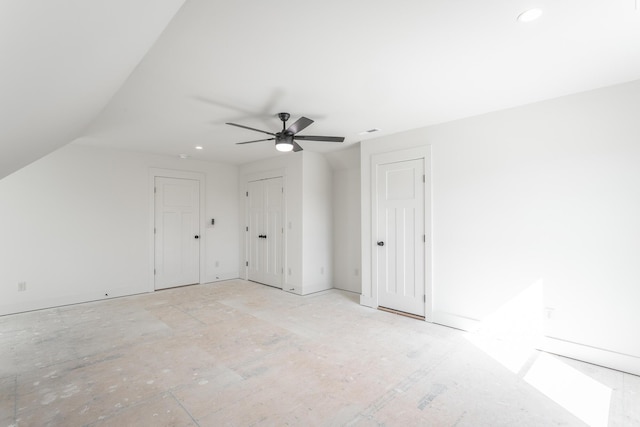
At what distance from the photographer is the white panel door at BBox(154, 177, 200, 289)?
5.52m

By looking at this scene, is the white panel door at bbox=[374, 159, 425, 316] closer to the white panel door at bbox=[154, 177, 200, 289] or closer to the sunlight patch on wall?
the sunlight patch on wall

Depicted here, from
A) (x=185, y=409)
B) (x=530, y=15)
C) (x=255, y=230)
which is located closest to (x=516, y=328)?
(x=530, y=15)

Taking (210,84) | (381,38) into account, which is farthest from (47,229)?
(381,38)

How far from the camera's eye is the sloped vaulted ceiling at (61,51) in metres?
0.91

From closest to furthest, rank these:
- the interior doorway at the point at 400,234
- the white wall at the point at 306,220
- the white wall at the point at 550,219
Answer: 1. the white wall at the point at 550,219
2. the interior doorway at the point at 400,234
3. the white wall at the point at 306,220

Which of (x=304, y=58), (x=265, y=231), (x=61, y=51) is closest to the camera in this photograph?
(x=61, y=51)

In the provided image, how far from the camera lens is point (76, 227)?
4.70 meters

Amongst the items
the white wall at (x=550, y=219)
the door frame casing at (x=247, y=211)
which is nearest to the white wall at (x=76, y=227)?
the door frame casing at (x=247, y=211)

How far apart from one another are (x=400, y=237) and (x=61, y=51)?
377 cm

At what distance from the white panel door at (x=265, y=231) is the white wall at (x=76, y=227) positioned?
150 centimetres

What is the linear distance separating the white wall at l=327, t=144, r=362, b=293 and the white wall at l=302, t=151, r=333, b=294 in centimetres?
11

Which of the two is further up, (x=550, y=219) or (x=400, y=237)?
(x=550, y=219)

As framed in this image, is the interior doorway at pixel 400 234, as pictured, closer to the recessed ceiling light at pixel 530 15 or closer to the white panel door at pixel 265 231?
the white panel door at pixel 265 231

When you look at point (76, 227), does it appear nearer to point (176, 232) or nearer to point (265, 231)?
point (176, 232)
